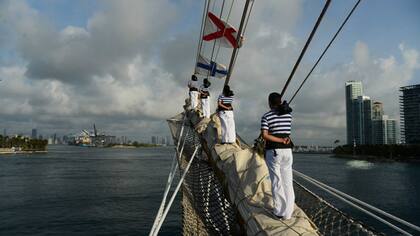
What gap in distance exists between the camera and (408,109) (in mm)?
126375

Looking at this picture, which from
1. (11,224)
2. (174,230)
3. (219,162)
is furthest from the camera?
(11,224)

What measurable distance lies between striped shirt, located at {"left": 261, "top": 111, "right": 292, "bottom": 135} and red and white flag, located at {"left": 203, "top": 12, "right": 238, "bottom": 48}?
7098 millimetres

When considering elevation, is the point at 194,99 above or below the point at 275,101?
above

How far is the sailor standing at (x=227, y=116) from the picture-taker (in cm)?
757

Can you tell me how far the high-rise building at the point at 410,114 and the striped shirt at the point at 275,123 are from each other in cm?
13223

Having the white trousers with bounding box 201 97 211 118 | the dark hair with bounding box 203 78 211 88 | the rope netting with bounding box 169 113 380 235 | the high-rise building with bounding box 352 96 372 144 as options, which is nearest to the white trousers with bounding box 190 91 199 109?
the white trousers with bounding box 201 97 211 118

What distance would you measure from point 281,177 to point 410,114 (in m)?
139

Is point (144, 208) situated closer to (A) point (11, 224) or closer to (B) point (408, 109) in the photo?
(A) point (11, 224)

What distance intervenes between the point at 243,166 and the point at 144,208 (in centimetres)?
1490

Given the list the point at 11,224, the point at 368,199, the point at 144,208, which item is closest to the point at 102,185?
the point at 144,208

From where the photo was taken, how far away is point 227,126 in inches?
298

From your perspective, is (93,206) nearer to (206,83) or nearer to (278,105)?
(206,83)

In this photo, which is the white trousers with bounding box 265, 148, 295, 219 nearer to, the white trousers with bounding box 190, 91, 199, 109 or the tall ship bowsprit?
the tall ship bowsprit

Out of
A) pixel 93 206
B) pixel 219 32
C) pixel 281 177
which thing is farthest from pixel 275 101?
pixel 93 206
